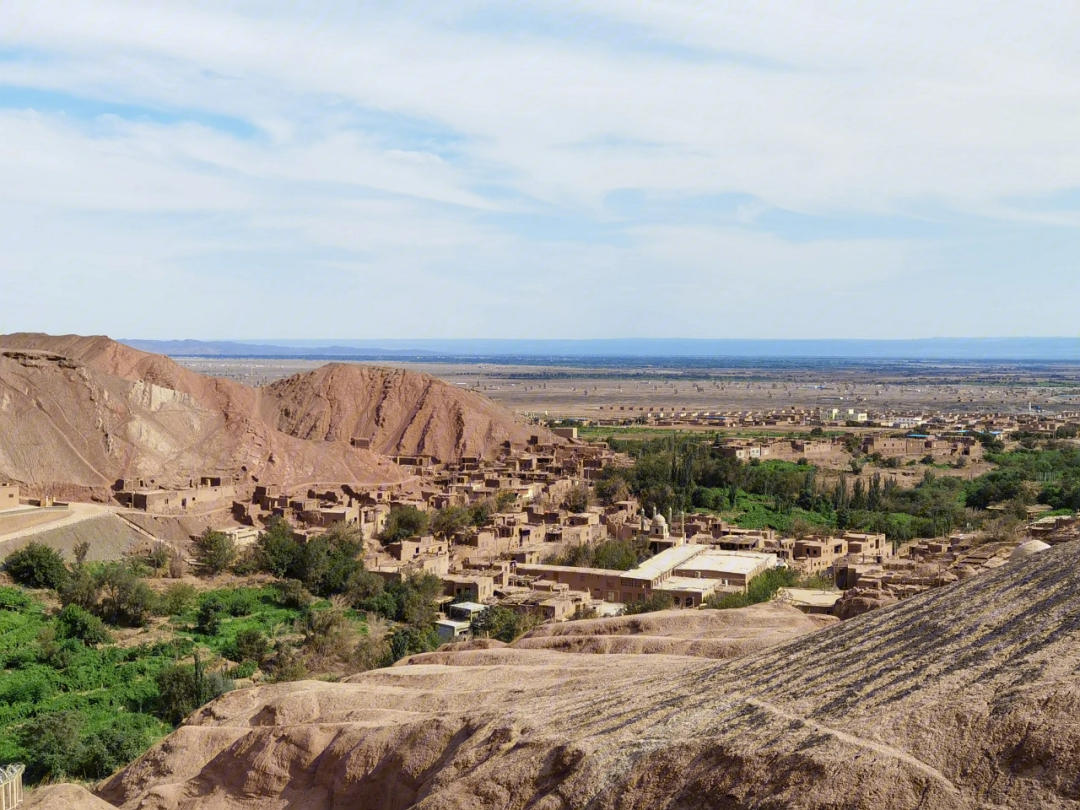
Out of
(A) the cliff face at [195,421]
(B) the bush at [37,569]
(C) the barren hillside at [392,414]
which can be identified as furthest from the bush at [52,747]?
(C) the barren hillside at [392,414]

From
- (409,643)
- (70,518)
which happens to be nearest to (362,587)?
(409,643)

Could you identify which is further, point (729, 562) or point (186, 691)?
point (729, 562)

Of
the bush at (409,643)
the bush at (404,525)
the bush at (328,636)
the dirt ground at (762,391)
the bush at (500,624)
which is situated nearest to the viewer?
the bush at (500,624)

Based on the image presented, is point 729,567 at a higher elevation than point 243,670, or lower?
higher

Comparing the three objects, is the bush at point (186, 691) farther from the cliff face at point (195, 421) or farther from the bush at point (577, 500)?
the bush at point (577, 500)

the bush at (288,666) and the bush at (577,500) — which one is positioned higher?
the bush at (577,500)

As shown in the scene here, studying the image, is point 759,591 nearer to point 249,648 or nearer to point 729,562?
point 729,562
